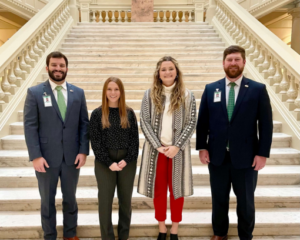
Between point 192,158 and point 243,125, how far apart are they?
1.35 metres

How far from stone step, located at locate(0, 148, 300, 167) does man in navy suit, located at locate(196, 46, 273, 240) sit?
115 centimetres

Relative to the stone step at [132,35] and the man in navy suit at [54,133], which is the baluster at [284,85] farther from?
the stone step at [132,35]

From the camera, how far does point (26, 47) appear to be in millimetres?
4379

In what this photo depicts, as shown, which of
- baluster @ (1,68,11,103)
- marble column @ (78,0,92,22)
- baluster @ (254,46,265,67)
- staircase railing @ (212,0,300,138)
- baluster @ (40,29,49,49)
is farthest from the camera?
marble column @ (78,0,92,22)

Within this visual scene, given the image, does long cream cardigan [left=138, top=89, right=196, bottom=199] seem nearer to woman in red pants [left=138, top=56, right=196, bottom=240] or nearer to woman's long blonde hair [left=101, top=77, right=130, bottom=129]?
woman in red pants [left=138, top=56, right=196, bottom=240]

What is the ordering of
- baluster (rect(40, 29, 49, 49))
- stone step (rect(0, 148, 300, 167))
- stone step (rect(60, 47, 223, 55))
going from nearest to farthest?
stone step (rect(0, 148, 300, 167)), baluster (rect(40, 29, 49, 49)), stone step (rect(60, 47, 223, 55))

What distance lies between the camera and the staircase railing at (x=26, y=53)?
3.66 metres

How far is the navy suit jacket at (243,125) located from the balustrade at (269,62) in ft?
5.73

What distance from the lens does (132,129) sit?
2053 mm

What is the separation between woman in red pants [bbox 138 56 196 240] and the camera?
204 cm

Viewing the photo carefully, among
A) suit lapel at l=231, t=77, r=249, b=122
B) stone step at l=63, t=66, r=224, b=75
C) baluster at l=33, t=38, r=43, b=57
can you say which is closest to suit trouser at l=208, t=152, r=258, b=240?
suit lapel at l=231, t=77, r=249, b=122

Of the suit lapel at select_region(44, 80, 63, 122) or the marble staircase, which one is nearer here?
the suit lapel at select_region(44, 80, 63, 122)

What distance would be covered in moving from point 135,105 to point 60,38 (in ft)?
10.5

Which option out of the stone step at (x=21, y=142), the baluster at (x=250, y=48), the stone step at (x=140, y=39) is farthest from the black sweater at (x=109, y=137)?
the stone step at (x=140, y=39)
